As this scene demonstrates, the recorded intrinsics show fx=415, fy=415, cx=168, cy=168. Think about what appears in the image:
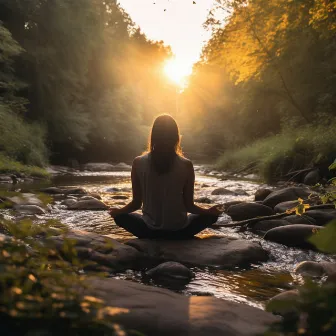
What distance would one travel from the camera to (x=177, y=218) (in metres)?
4.57

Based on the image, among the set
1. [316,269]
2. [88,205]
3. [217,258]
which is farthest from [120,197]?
[316,269]

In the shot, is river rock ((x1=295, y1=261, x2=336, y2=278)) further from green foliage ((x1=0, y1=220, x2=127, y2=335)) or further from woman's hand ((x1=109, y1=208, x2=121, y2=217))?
green foliage ((x1=0, y1=220, x2=127, y2=335))

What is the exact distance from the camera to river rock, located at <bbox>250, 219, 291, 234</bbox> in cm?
587

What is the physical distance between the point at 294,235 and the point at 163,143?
6.45 ft

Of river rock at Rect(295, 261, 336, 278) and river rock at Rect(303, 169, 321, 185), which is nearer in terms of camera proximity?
river rock at Rect(295, 261, 336, 278)

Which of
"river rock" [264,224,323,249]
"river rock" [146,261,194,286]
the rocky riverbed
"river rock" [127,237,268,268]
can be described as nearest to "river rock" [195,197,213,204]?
the rocky riverbed

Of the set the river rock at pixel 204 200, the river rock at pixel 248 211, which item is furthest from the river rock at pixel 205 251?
the river rock at pixel 204 200

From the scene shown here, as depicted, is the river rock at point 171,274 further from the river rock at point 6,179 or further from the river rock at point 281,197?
the river rock at point 6,179

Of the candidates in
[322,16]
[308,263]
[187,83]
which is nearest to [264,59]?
[322,16]

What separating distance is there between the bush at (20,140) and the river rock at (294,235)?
387 inches

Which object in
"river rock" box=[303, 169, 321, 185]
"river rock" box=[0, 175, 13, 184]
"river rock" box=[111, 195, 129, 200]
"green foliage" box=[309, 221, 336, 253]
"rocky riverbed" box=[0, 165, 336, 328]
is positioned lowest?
"river rock" box=[0, 175, 13, 184]

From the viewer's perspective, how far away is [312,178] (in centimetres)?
1173

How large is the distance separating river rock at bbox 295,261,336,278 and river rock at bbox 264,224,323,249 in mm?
906

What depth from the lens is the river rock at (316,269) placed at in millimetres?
3637
